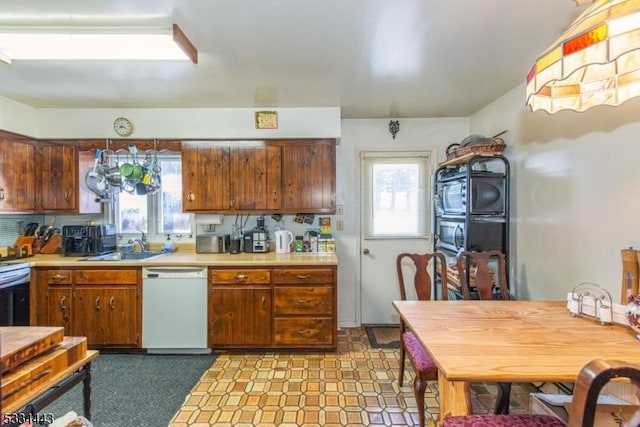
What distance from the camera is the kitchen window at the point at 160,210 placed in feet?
11.9

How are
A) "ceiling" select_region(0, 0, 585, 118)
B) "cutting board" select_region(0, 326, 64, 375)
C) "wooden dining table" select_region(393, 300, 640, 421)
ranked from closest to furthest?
1. "cutting board" select_region(0, 326, 64, 375)
2. "wooden dining table" select_region(393, 300, 640, 421)
3. "ceiling" select_region(0, 0, 585, 118)

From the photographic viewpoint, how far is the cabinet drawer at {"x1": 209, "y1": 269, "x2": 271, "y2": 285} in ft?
9.72

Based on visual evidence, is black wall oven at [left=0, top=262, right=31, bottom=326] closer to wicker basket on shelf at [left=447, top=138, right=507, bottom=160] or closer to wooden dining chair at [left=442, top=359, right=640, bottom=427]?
wooden dining chair at [left=442, top=359, right=640, bottom=427]

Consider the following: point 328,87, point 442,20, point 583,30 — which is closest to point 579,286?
point 583,30

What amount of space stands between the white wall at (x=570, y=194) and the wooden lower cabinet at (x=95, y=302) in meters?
3.35

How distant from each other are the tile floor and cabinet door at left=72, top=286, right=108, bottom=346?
43.5 inches

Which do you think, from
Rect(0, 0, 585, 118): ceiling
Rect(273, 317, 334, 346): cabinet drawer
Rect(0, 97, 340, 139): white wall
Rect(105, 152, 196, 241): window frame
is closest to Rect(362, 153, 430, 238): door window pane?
Rect(0, 0, 585, 118): ceiling

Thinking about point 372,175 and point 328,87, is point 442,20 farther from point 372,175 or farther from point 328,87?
point 372,175

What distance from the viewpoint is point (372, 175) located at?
3.72 metres

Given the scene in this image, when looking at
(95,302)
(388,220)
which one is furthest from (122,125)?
(388,220)

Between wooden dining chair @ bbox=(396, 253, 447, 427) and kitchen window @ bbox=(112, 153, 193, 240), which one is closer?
wooden dining chair @ bbox=(396, 253, 447, 427)

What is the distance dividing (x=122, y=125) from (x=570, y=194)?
3859 millimetres

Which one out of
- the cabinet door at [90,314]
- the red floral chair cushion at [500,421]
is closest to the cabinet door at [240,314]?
the cabinet door at [90,314]

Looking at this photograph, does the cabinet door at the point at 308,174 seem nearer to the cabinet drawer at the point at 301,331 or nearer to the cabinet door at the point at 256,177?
the cabinet door at the point at 256,177
